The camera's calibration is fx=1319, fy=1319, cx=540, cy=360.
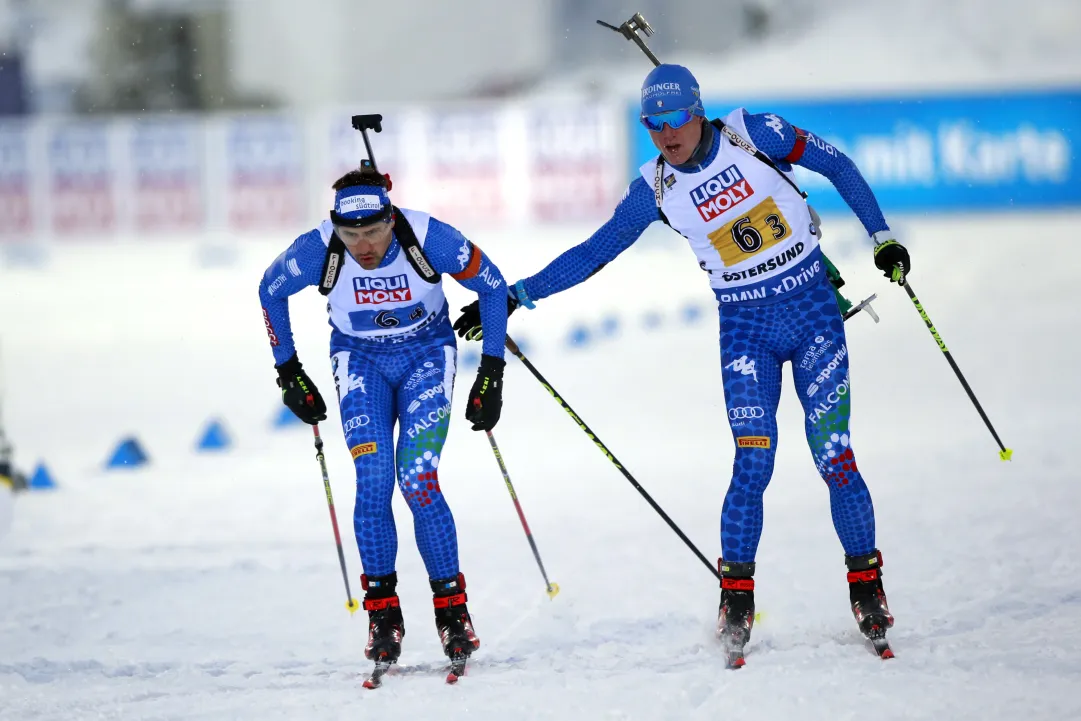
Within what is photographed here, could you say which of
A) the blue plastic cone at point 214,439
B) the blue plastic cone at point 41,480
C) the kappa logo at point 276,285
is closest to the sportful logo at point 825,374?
the kappa logo at point 276,285

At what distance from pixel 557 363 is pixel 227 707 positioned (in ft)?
33.5

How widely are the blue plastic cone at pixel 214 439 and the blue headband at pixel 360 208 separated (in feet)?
23.4

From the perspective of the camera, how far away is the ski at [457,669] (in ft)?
15.2

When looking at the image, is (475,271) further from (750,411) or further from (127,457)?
(127,457)

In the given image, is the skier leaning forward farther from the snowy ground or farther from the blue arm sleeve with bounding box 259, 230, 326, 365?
the blue arm sleeve with bounding box 259, 230, 326, 365

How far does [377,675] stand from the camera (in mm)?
4664

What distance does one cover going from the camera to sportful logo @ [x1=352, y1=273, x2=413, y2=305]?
4.83 m

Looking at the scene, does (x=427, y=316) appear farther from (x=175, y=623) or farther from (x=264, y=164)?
(x=264, y=164)

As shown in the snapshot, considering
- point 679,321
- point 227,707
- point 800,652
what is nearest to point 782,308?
point 800,652

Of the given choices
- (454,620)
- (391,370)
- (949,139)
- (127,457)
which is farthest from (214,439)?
(949,139)

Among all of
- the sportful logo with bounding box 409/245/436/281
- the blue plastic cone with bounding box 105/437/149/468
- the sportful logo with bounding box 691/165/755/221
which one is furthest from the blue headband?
the blue plastic cone with bounding box 105/437/149/468

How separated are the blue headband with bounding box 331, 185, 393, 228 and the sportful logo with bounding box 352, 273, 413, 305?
26 cm

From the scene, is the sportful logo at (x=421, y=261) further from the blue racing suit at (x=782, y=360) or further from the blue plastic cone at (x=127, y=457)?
the blue plastic cone at (x=127, y=457)

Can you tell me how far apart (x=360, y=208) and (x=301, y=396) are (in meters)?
0.81
